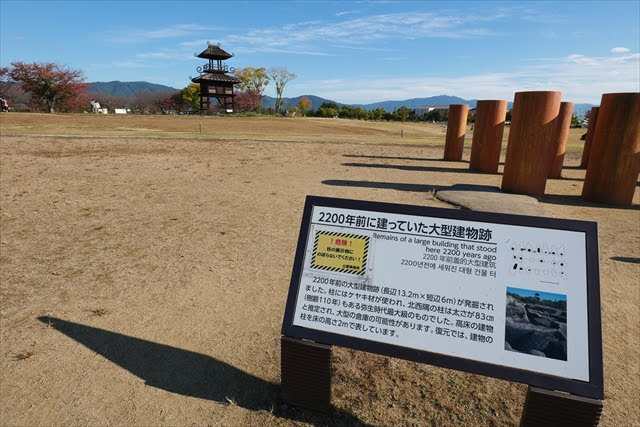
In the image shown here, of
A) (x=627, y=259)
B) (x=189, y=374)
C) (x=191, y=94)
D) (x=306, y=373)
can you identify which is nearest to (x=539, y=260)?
(x=306, y=373)

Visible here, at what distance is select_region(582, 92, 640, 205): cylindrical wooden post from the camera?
7.59m

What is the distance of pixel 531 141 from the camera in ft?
27.4

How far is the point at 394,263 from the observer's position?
2.24 meters

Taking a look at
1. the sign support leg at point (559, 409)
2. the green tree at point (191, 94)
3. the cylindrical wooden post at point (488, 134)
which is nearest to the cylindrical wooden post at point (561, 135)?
the cylindrical wooden post at point (488, 134)

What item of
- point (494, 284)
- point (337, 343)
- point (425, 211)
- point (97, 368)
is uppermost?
point (425, 211)

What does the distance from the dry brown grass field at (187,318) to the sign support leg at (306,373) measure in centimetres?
10

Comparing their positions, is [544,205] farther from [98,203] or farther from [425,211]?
[98,203]

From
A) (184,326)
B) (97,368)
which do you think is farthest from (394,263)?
(97,368)

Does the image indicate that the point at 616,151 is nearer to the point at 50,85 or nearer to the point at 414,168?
the point at 414,168

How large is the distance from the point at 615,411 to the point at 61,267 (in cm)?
560

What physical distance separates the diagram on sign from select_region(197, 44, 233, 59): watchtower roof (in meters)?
53.5

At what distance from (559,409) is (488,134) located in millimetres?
11297

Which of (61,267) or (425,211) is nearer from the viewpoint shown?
(425,211)

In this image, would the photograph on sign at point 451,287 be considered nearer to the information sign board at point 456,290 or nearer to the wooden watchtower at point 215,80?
the information sign board at point 456,290
